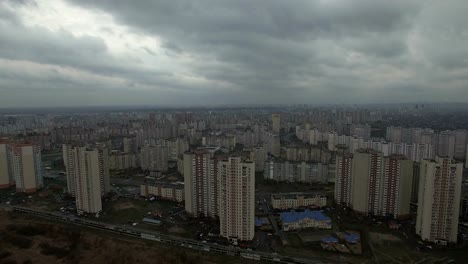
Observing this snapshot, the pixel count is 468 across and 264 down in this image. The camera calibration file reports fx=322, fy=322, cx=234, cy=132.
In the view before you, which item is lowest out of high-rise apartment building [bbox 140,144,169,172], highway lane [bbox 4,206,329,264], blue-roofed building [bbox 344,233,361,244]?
highway lane [bbox 4,206,329,264]

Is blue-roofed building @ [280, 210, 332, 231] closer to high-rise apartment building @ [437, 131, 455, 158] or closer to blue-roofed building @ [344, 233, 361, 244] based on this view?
blue-roofed building @ [344, 233, 361, 244]

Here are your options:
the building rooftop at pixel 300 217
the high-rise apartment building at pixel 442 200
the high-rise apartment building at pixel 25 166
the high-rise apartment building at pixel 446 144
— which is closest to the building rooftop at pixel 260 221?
the building rooftop at pixel 300 217

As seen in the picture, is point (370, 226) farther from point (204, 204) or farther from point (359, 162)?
point (204, 204)

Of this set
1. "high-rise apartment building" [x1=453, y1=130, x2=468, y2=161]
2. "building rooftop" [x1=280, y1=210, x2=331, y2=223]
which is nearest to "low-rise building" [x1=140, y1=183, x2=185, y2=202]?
"building rooftop" [x1=280, y1=210, x2=331, y2=223]

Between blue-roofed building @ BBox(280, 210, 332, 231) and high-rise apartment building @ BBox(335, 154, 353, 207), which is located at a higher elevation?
high-rise apartment building @ BBox(335, 154, 353, 207)

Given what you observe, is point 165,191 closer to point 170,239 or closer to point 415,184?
point 170,239

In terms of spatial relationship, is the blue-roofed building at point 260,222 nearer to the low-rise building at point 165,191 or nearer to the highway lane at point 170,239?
the highway lane at point 170,239

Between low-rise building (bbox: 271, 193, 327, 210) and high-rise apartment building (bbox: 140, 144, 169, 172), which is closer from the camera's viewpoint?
low-rise building (bbox: 271, 193, 327, 210)

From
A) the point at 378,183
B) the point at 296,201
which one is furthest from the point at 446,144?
the point at 296,201

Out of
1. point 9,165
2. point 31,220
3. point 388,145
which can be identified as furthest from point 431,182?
point 9,165
